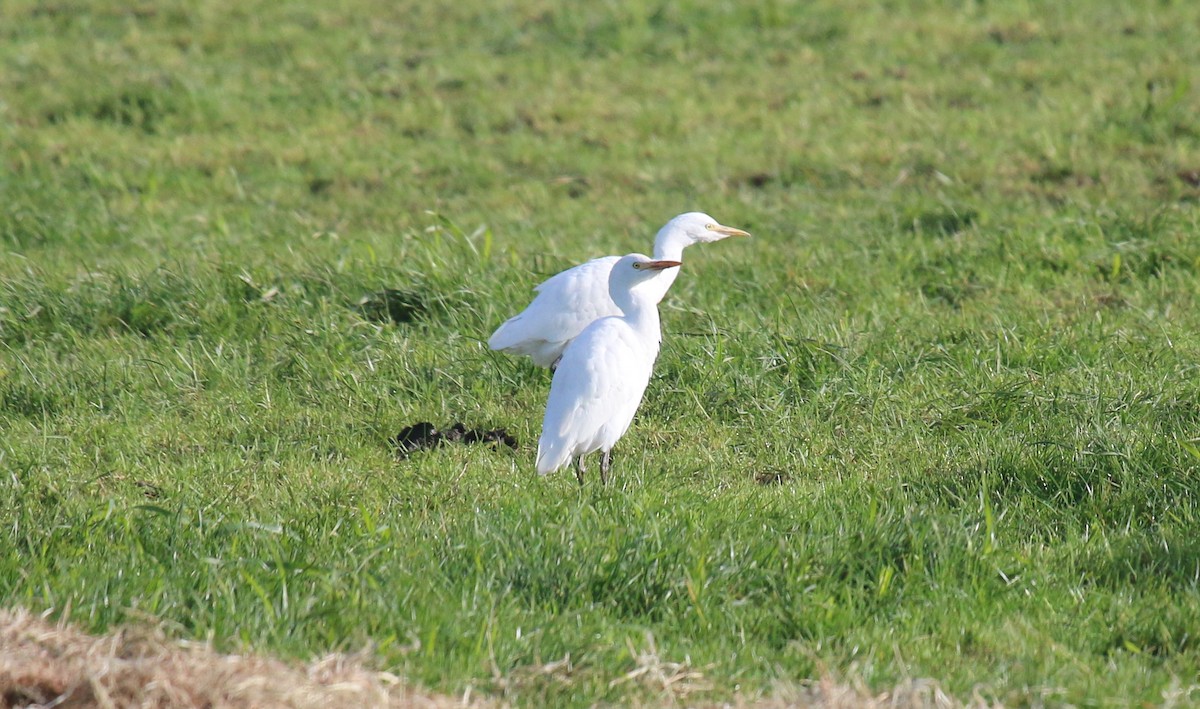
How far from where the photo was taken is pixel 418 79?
10289mm

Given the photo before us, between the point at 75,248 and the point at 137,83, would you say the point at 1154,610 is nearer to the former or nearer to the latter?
the point at 75,248

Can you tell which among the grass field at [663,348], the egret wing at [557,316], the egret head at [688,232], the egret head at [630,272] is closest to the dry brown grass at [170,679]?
the grass field at [663,348]

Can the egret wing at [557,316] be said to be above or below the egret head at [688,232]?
below

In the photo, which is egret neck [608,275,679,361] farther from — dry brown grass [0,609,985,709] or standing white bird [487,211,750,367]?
dry brown grass [0,609,985,709]

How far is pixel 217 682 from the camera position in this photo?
10.1 feet

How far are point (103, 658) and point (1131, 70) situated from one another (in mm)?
8891

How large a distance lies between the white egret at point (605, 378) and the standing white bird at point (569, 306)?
0.30m

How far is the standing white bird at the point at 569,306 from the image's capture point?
554 centimetres

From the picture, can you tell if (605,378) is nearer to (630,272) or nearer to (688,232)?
(630,272)

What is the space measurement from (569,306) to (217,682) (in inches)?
110

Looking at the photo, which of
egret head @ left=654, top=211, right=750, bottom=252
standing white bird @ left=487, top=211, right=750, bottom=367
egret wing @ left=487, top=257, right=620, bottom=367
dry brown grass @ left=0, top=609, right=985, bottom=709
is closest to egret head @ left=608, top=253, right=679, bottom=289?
standing white bird @ left=487, top=211, right=750, bottom=367

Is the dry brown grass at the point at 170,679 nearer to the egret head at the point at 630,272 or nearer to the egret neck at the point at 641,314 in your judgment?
the egret neck at the point at 641,314

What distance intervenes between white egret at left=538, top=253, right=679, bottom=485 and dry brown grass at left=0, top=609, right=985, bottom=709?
1.30 m

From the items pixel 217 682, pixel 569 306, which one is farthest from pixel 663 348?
pixel 217 682
